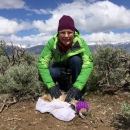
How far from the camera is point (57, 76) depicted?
17.8 ft

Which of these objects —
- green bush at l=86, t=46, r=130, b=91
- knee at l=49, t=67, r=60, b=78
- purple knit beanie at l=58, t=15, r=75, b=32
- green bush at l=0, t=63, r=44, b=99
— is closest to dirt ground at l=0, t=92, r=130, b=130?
green bush at l=0, t=63, r=44, b=99

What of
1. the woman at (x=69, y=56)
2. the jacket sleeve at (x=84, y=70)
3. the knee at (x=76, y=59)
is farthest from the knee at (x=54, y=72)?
the jacket sleeve at (x=84, y=70)

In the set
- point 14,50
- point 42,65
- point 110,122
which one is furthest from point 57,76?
point 14,50

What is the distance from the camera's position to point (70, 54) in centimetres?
495

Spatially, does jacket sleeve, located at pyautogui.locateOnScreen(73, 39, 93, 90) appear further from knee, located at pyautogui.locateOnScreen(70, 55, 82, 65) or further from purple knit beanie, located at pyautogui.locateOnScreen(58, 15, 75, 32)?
purple knit beanie, located at pyautogui.locateOnScreen(58, 15, 75, 32)

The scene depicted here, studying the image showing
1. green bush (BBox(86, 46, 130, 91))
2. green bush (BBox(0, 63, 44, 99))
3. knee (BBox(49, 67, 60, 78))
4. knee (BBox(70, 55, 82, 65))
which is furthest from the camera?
green bush (BBox(86, 46, 130, 91))

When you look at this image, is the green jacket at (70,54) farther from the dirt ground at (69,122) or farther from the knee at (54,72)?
the dirt ground at (69,122)

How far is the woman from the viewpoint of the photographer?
4.63 m

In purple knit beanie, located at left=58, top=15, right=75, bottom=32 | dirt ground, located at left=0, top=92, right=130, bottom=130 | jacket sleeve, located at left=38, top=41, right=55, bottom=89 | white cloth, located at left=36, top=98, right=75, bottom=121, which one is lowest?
dirt ground, located at left=0, top=92, right=130, bottom=130

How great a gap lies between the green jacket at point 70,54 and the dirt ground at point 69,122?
0.63 m

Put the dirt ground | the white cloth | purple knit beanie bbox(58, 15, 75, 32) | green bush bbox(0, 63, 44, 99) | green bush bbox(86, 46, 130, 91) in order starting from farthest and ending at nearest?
green bush bbox(86, 46, 130, 91), green bush bbox(0, 63, 44, 99), purple knit beanie bbox(58, 15, 75, 32), the white cloth, the dirt ground

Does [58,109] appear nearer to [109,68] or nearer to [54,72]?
[54,72]

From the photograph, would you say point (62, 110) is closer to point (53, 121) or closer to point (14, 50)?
point (53, 121)

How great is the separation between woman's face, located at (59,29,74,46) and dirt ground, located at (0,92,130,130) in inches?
57.3
